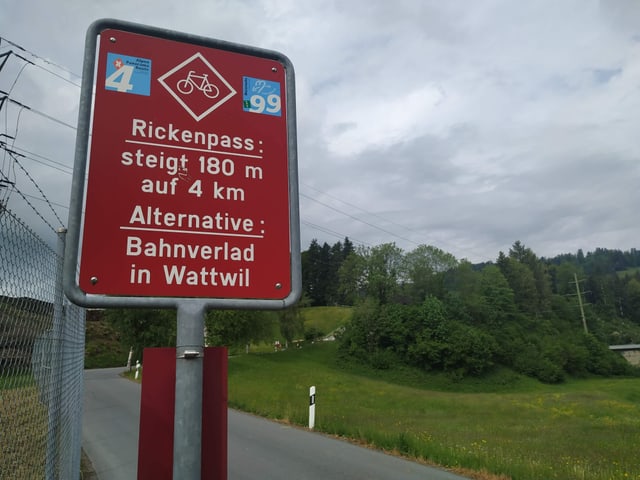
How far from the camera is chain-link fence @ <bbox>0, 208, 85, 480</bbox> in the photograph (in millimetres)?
2545

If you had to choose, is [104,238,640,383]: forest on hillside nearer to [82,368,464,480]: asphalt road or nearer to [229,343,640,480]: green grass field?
[229,343,640,480]: green grass field

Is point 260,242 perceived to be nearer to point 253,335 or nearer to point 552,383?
point 253,335

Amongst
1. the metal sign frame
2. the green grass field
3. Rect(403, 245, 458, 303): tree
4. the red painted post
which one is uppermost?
Rect(403, 245, 458, 303): tree

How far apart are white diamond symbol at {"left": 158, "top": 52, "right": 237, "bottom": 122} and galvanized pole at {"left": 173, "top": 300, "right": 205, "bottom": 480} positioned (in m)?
0.78

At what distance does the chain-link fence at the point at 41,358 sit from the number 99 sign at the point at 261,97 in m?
1.26

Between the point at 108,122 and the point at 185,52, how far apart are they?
17.1 inches

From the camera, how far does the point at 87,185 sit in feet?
5.29

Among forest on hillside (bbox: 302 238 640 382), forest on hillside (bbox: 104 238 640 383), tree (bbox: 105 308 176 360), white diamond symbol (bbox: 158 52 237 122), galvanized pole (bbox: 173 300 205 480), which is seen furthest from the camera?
forest on hillside (bbox: 302 238 640 382)

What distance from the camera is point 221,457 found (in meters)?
1.58

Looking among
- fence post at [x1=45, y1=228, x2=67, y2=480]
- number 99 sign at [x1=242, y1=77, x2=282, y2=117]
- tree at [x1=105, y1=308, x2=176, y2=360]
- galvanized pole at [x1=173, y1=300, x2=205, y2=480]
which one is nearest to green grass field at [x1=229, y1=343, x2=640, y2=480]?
tree at [x1=105, y1=308, x2=176, y2=360]

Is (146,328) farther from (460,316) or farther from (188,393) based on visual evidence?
(460,316)

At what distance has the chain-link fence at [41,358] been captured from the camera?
2.54 metres

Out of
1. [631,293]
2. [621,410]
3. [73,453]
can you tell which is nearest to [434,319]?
[621,410]

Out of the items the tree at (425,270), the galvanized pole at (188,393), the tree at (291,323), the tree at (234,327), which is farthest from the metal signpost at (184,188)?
the tree at (425,270)
